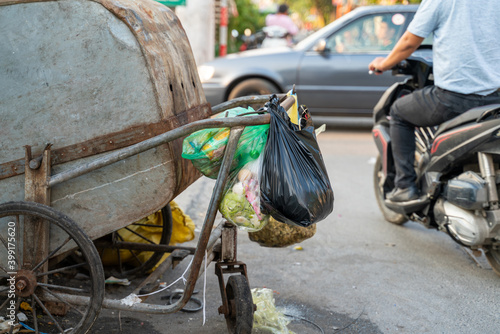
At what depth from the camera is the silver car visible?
806cm

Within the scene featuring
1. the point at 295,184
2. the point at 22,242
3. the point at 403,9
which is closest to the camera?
the point at 295,184

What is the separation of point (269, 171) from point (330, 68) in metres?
5.99

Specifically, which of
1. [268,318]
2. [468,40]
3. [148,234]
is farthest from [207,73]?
[268,318]

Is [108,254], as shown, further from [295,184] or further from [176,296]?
[295,184]

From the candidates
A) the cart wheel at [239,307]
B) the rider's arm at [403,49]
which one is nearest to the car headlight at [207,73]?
the rider's arm at [403,49]

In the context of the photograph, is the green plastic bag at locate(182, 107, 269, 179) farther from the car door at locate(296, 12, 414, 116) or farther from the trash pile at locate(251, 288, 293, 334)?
the car door at locate(296, 12, 414, 116)

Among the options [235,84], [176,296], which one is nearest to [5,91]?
[176,296]

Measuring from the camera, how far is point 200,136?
101 inches

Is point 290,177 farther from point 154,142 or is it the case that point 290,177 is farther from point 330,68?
point 330,68

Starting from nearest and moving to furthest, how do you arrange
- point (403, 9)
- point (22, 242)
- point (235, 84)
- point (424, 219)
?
point (22, 242) < point (424, 219) < point (403, 9) < point (235, 84)

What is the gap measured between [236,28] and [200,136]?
17067 millimetres

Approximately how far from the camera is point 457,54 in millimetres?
3609

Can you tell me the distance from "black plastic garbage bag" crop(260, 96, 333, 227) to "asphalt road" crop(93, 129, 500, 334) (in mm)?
847

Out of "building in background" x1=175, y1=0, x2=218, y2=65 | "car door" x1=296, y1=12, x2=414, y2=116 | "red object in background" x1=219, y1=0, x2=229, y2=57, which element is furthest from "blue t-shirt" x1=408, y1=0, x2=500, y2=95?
"red object in background" x1=219, y1=0, x2=229, y2=57
